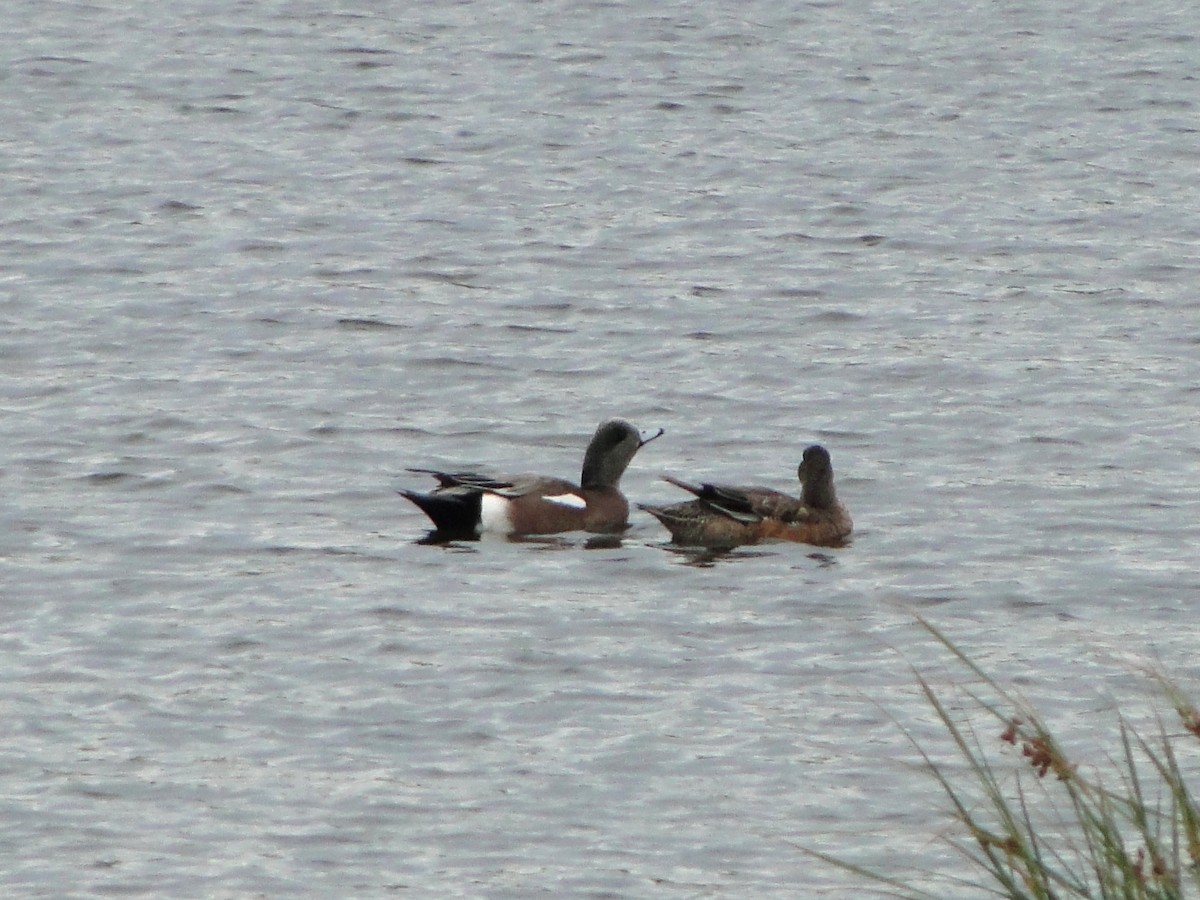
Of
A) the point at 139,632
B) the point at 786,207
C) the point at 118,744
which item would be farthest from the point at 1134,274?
the point at 118,744

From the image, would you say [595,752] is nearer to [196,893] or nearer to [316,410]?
[196,893]

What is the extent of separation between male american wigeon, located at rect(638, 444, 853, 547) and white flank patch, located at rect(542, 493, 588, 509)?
396 mm

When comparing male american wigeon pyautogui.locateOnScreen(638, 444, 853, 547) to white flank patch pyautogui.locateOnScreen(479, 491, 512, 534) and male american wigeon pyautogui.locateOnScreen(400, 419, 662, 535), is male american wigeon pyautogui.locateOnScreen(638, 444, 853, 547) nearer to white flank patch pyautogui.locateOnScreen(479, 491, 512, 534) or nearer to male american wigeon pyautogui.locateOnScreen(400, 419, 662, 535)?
male american wigeon pyautogui.locateOnScreen(400, 419, 662, 535)

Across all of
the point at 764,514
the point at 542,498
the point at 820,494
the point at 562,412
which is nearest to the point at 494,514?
the point at 542,498

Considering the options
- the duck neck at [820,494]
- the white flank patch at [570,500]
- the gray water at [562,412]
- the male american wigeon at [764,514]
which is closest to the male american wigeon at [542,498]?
the white flank patch at [570,500]

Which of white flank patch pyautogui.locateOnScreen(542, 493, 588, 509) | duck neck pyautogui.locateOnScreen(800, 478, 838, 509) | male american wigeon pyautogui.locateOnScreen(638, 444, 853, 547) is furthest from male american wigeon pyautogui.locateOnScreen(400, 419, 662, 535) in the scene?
duck neck pyautogui.locateOnScreen(800, 478, 838, 509)

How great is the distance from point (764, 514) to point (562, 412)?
2389 mm

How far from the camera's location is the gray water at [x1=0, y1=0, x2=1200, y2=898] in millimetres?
8531

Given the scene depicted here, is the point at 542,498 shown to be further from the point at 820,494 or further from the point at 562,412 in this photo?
the point at 562,412

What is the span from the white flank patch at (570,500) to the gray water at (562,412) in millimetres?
247

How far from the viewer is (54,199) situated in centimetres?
1947

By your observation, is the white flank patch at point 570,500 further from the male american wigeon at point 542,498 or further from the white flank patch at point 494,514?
the white flank patch at point 494,514

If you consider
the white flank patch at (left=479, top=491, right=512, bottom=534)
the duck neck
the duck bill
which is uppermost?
the duck bill

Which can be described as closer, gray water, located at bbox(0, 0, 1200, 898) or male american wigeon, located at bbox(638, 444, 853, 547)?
gray water, located at bbox(0, 0, 1200, 898)
